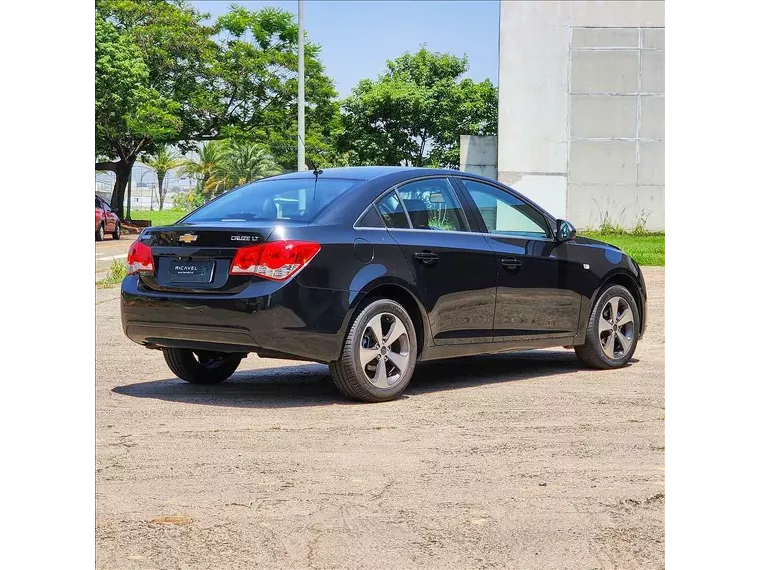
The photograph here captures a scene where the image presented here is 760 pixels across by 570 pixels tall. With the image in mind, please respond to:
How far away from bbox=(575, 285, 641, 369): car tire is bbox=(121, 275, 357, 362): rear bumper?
2.79 metres

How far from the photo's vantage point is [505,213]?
28.1ft

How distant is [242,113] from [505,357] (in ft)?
155

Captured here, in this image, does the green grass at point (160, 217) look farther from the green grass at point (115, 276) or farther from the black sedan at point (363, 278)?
the black sedan at point (363, 278)

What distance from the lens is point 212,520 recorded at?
14.4 ft

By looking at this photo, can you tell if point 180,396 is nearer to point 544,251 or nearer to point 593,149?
point 544,251

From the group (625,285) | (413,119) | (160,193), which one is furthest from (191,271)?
(160,193)

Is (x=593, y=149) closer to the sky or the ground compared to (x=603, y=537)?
closer to the sky

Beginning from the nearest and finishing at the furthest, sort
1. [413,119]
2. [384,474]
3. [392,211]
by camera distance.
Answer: [384,474] → [392,211] → [413,119]

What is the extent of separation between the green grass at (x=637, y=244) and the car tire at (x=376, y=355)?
37.5 feet

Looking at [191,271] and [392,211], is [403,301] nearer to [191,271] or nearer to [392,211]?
[392,211]

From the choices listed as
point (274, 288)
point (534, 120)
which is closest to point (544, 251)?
point (274, 288)

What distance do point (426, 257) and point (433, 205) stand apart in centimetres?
57
